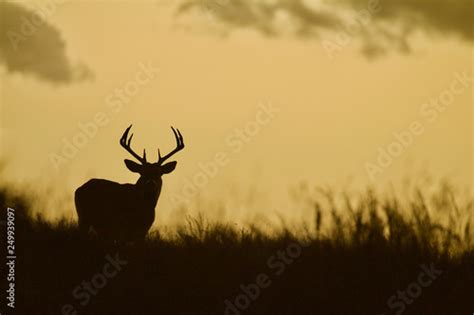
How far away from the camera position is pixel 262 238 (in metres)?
11.0

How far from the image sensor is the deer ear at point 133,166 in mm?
13375

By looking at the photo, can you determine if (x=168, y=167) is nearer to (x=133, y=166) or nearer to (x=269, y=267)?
(x=133, y=166)

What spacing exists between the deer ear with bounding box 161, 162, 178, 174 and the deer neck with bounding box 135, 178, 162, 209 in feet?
0.82

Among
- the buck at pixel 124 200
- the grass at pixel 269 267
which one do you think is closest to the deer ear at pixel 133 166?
the buck at pixel 124 200

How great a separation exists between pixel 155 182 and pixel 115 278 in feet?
11.9
